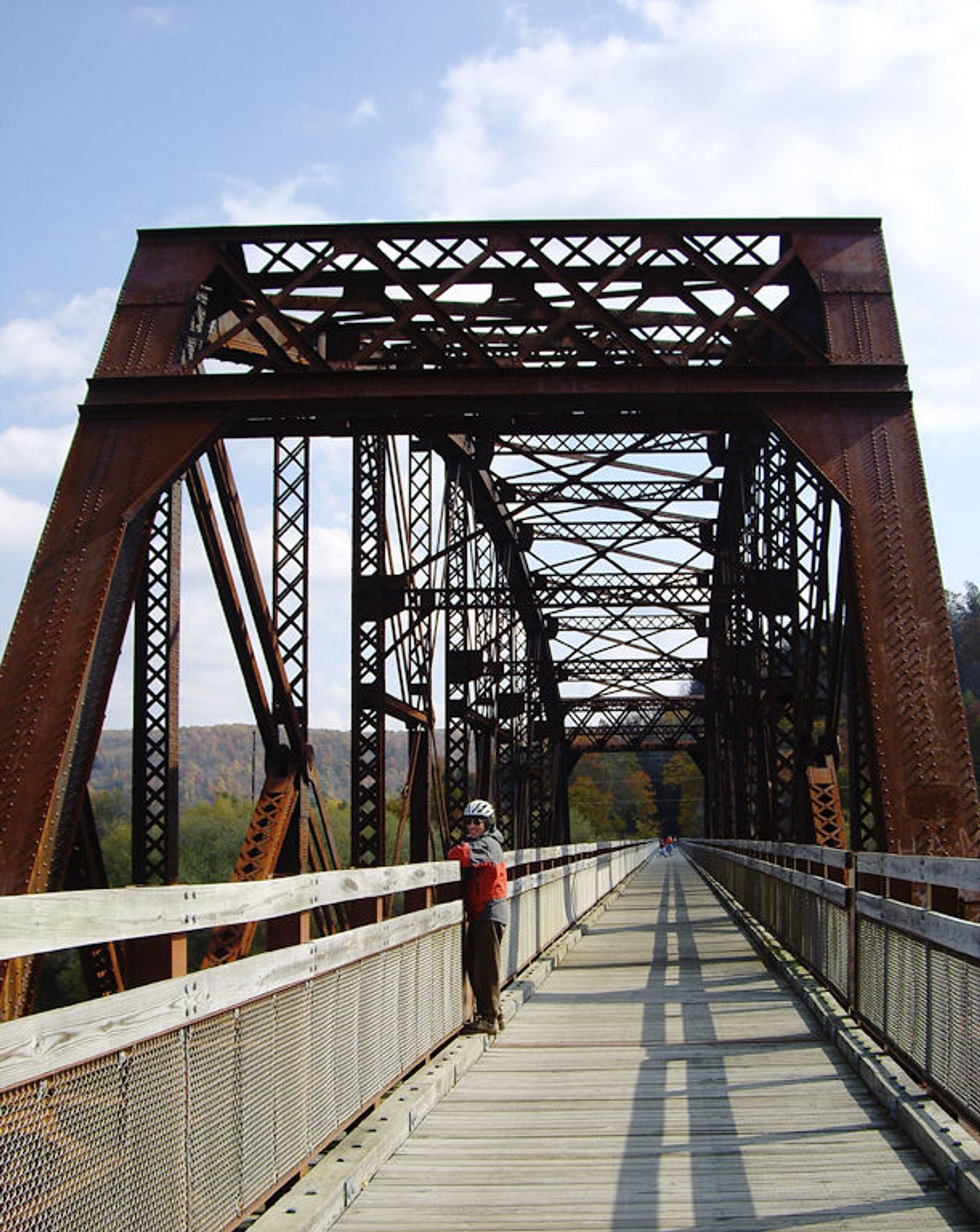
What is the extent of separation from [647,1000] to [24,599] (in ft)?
19.0

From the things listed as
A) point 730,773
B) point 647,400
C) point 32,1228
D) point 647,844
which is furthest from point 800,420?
point 647,844

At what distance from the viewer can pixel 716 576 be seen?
144 feet

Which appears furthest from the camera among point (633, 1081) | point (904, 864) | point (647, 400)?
point (647, 400)

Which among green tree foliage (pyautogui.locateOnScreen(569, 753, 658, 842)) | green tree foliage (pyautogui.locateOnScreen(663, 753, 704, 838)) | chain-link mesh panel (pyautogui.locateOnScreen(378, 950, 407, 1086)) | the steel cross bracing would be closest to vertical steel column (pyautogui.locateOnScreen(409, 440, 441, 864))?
the steel cross bracing

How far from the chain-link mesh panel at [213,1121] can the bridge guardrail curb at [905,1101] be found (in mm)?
2463

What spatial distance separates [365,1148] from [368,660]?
1366cm

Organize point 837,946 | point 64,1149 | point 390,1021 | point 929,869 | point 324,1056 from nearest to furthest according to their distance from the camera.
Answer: point 64,1149 < point 324,1056 < point 929,869 < point 390,1021 < point 837,946

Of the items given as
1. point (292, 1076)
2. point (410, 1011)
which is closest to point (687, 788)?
point (410, 1011)

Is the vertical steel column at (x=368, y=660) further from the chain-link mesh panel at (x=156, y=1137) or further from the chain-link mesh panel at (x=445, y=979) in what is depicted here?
the chain-link mesh panel at (x=156, y=1137)

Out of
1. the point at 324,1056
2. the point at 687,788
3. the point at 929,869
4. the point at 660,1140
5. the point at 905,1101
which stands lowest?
the point at 660,1140

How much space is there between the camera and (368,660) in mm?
19812

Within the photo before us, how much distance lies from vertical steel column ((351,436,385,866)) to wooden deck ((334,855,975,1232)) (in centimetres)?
712

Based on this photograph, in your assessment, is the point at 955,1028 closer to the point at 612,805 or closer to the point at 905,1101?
the point at 905,1101

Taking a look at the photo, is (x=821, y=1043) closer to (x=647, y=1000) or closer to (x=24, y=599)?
(x=647, y=1000)
